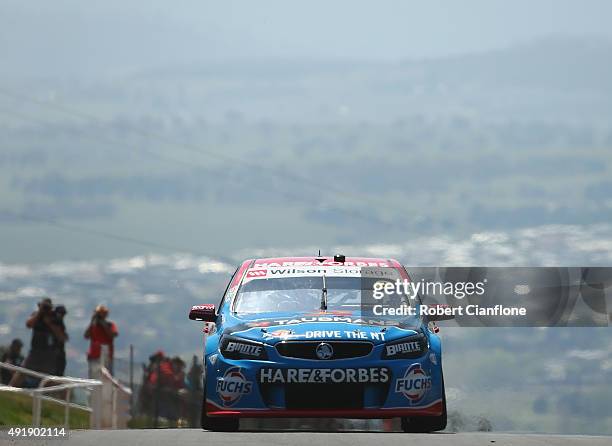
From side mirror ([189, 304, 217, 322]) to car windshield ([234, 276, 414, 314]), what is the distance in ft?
0.64

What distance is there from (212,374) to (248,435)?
1.82ft

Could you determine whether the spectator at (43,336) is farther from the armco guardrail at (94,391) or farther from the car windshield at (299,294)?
the car windshield at (299,294)

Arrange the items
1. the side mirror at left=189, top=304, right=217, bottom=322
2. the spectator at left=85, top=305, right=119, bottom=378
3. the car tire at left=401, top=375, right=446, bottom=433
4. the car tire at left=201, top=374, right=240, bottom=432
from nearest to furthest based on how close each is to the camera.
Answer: the car tire at left=401, top=375, right=446, bottom=433, the car tire at left=201, top=374, right=240, bottom=432, the side mirror at left=189, top=304, right=217, bottom=322, the spectator at left=85, top=305, right=119, bottom=378

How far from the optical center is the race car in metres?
12.8

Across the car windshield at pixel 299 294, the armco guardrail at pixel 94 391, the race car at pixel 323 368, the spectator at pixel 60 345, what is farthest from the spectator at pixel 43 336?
the race car at pixel 323 368

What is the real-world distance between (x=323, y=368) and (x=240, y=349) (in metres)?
0.70

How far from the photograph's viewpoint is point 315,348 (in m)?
12.9

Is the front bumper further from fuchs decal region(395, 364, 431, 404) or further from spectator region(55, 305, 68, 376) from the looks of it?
spectator region(55, 305, 68, 376)

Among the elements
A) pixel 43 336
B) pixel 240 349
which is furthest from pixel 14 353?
pixel 240 349

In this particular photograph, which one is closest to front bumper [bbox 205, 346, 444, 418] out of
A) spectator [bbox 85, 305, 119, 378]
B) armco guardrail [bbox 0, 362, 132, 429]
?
armco guardrail [bbox 0, 362, 132, 429]

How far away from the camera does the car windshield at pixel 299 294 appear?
13859 mm

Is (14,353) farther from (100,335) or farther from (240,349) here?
(240,349)

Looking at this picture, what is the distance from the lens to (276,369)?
12.8m

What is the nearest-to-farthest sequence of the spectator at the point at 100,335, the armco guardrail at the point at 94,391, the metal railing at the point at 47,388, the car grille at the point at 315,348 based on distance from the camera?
the car grille at the point at 315,348, the metal railing at the point at 47,388, the armco guardrail at the point at 94,391, the spectator at the point at 100,335
